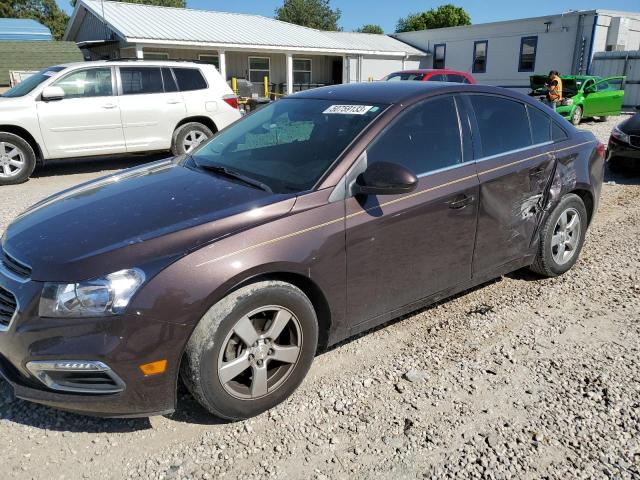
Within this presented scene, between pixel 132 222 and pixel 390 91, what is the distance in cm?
192

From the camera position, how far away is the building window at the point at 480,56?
2742cm

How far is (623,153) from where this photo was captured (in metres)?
8.15

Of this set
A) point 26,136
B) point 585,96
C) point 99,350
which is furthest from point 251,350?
point 585,96

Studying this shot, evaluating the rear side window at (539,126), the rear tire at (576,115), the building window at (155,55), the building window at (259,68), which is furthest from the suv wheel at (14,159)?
the building window at (259,68)

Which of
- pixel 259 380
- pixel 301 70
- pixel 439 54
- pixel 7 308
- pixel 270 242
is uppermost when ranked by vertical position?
pixel 439 54

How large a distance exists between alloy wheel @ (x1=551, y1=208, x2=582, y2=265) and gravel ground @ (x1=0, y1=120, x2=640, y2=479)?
0.67 meters

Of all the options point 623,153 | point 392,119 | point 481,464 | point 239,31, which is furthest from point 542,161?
point 239,31

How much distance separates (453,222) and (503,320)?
93 centimetres

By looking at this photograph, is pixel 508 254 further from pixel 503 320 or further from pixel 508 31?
pixel 508 31

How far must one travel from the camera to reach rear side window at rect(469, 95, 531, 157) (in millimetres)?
3637

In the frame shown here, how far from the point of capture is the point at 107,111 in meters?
8.83

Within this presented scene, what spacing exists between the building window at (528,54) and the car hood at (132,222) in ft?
84.9

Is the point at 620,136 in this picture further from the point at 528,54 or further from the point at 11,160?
the point at 528,54

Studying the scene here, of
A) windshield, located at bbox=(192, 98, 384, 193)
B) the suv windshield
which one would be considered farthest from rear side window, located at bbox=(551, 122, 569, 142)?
the suv windshield
